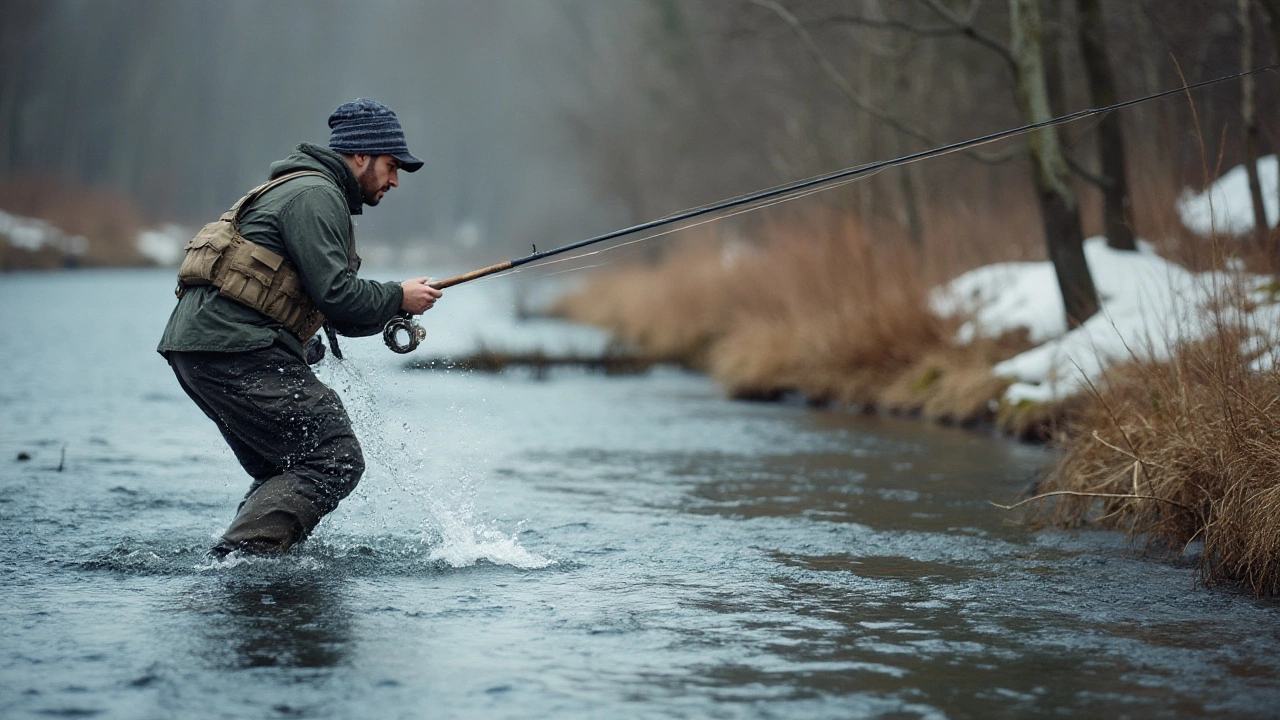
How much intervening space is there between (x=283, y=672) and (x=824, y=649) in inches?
67.2

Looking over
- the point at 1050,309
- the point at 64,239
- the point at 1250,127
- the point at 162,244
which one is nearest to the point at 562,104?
the point at 64,239

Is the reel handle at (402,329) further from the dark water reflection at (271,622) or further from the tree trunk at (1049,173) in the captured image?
the tree trunk at (1049,173)

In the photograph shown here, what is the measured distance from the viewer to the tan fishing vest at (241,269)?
5.19 metres

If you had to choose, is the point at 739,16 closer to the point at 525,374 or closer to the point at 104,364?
the point at 525,374

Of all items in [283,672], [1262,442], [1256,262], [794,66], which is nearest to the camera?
[283,672]

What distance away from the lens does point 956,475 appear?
876cm

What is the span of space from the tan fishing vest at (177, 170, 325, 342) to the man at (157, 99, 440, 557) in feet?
0.03

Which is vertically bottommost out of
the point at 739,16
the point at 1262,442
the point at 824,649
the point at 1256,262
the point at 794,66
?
the point at 824,649

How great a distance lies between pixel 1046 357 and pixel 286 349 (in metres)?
7.11

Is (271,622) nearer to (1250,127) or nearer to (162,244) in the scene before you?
(1250,127)

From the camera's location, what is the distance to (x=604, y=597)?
5.21 metres

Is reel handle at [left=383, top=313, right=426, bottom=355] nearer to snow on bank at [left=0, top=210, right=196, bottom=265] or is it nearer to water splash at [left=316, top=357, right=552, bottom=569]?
water splash at [left=316, top=357, right=552, bottom=569]

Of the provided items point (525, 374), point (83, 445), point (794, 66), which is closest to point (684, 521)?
point (83, 445)

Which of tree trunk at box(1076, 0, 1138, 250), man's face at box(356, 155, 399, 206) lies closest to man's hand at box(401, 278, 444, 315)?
man's face at box(356, 155, 399, 206)
